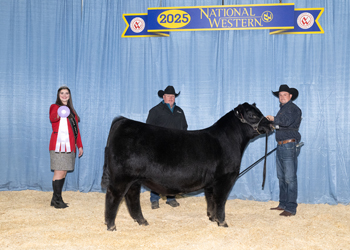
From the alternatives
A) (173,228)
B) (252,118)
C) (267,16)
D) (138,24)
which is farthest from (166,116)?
(267,16)

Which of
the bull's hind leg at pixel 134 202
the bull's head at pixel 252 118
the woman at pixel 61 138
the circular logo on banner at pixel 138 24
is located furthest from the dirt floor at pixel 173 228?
the circular logo on banner at pixel 138 24

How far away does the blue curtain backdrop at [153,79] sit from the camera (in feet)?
16.1

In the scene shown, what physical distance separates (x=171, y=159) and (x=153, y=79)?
238cm

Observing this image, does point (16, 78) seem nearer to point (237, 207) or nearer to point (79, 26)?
point (79, 26)

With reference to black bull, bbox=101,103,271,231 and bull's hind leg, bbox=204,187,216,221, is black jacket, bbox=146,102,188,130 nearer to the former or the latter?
black bull, bbox=101,103,271,231

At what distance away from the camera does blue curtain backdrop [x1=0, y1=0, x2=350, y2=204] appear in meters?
4.91

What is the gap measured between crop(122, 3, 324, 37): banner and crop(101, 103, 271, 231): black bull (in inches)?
77.1

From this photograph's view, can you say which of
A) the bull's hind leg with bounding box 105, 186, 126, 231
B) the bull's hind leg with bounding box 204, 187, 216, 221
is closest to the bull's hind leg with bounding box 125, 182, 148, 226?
the bull's hind leg with bounding box 105, 186, 126, 231

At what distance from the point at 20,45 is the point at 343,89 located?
5.51 meters

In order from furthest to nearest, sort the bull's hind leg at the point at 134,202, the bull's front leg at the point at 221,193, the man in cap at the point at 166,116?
1. the man in cap at the point at 166,116
2. the bull's hind leg at the point at 134,202
3. the bull's front leg at the point at 221,193

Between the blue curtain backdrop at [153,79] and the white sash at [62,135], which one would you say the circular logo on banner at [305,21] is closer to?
the blue curtain backdrop at [153,79]

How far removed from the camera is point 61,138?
4117mm

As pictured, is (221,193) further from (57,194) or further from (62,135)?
(57,194)

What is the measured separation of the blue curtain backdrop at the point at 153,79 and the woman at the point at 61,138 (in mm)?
1039
